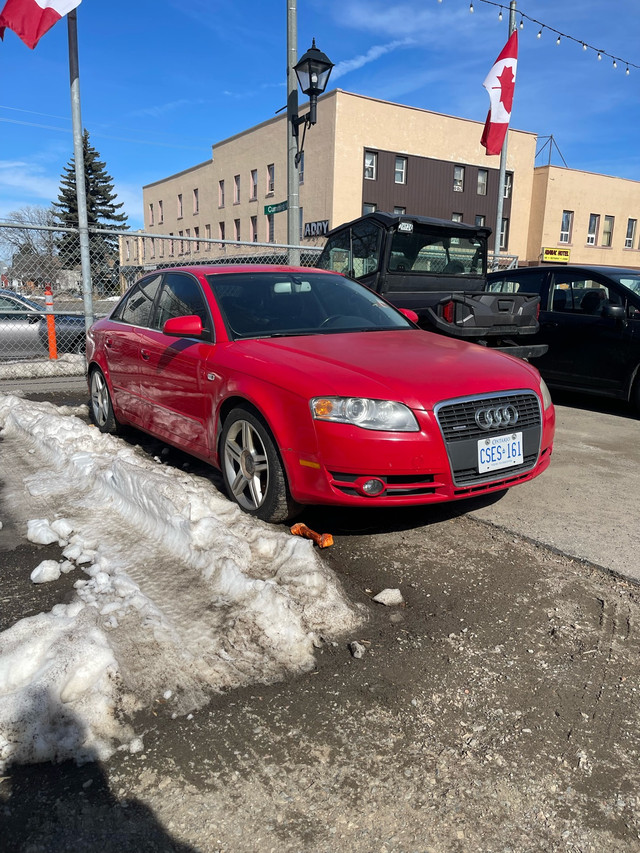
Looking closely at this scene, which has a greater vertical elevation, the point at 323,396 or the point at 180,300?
the point at 180,300


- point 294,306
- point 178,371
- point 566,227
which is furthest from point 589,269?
point 566,227

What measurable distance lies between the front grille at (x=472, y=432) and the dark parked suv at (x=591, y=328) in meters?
3.84

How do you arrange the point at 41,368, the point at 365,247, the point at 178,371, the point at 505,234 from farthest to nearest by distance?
the point at 505,234
the point at 41,368
the point at 365,247
the point at 178,371

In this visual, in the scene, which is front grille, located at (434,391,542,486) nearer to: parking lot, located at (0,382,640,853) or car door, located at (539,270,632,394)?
parking lot, located at (0,382,640,853)

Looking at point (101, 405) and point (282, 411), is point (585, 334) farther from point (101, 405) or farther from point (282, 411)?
point (101, 405)

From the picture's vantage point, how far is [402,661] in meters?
2.46

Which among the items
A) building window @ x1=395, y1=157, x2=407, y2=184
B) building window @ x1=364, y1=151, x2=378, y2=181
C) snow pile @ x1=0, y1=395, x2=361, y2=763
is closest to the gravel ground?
snow pile @ x1=0, y1=395, x2=361, y2=763

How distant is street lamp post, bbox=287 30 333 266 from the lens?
377 inches

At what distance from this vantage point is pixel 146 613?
8.66 ft

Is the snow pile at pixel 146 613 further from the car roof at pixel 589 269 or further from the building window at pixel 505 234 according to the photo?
the building window at pixel 505 234

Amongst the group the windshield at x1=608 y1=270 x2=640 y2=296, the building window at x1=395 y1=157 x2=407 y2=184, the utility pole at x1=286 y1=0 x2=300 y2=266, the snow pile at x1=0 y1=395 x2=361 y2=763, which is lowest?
the snow pile at x1=0 y1=395 x2=361 y2=763

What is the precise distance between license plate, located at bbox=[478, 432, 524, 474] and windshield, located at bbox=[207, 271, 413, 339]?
1403mm

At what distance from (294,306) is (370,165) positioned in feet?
98.2

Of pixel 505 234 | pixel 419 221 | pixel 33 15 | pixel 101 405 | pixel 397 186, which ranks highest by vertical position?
pixel 397 186
